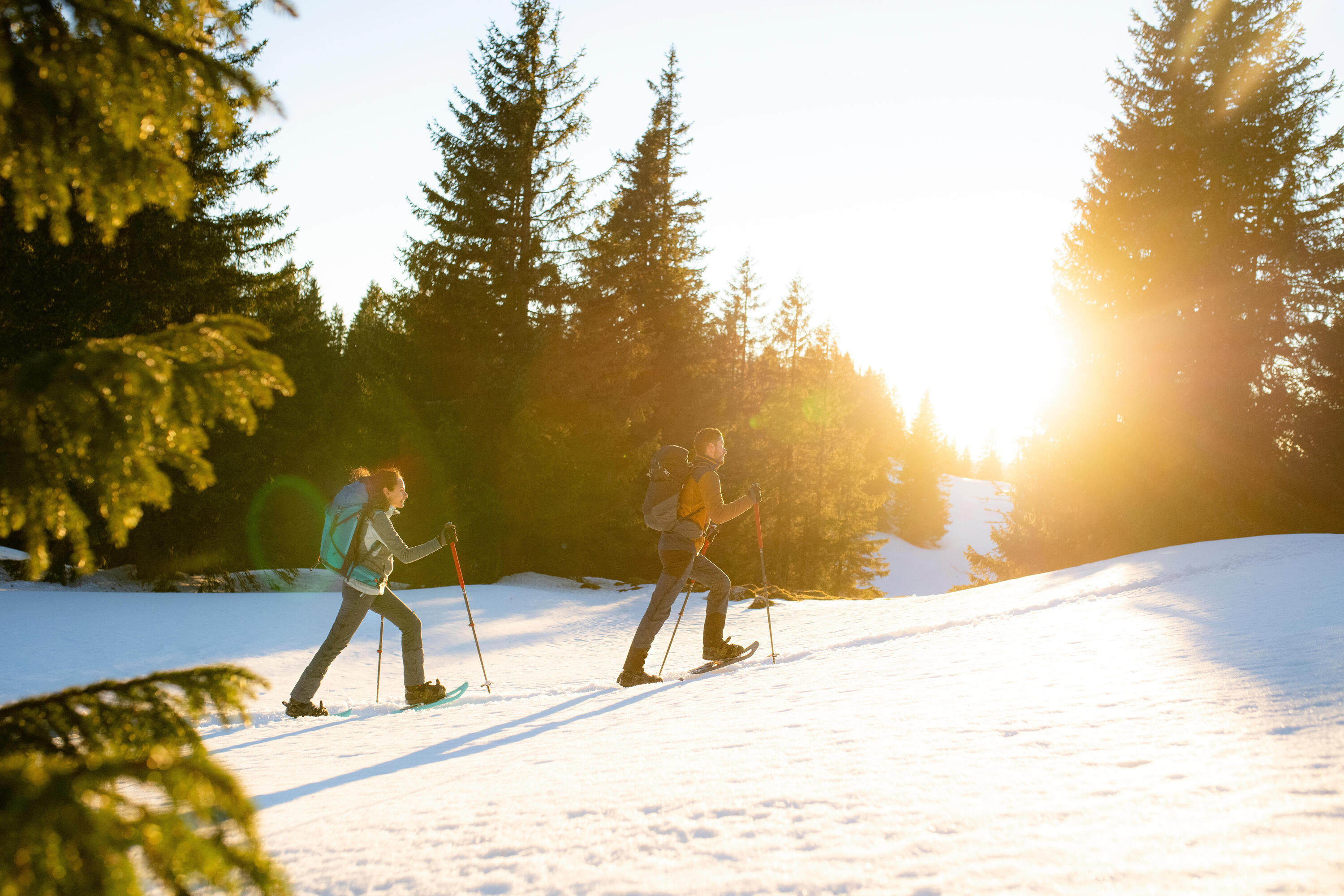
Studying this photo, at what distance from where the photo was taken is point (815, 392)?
25.1 metres

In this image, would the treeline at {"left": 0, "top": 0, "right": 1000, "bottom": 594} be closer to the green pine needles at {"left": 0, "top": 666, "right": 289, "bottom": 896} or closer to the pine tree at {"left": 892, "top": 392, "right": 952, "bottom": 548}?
the green pine needles at {"left": 0, "top": 666, "right": 289, "bottom": 896}

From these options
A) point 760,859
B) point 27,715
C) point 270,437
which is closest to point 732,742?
point 760,859

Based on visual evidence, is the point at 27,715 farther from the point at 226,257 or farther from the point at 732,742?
the point at 226,257

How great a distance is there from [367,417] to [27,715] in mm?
17603

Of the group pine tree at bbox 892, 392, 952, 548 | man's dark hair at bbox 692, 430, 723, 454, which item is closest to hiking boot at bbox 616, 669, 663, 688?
man's dark hair at bbox 692, 430, 723, 454

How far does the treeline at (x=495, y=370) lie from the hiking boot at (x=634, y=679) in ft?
30.1

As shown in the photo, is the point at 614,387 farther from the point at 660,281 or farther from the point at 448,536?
the point at 448,536

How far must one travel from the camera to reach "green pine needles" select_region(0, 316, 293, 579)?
4.28ft

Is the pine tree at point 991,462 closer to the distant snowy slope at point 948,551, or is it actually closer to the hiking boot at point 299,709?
the distant snowy slope at point 948,551

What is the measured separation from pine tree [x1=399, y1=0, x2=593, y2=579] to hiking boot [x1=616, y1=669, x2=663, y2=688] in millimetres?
11990

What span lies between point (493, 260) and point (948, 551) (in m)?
42.6

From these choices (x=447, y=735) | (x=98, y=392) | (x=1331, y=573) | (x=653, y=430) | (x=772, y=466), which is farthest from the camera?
(x=772, y=466)

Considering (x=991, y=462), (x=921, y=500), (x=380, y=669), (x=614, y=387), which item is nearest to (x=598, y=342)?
(x=614, y=387)

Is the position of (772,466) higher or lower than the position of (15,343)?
lower
